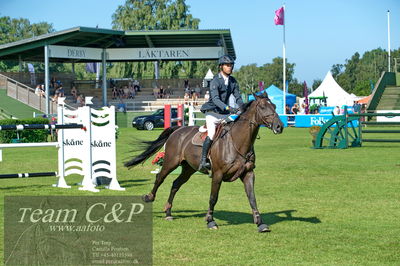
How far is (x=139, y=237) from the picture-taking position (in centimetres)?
830

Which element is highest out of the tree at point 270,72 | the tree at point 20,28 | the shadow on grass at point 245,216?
the tree at point 20,28

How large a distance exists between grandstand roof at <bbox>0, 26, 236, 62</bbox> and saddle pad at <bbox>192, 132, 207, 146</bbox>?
40774mm

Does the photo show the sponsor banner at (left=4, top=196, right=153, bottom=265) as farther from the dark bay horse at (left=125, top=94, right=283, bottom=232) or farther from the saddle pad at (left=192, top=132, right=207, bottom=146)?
the saddle pad at (left=192, top=132, right=207, bottom=146)

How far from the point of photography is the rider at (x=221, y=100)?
9.74 meters

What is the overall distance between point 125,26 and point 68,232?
7755 centimetres

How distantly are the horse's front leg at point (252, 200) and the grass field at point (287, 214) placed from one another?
0.43 ft

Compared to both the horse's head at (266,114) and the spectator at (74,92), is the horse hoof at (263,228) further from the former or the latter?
the spectator at (74,92)

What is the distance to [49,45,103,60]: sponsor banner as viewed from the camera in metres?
Result: 50.5

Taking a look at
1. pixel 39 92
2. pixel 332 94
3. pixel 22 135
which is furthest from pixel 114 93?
pixel 332 94

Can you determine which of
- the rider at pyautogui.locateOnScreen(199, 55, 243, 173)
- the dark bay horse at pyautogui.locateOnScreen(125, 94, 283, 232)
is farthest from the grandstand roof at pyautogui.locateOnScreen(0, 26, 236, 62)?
the dark bay horse at pyautogui.locateOnScreen(125, 94, 283, 232)

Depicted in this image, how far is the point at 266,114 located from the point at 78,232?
318 centimetres

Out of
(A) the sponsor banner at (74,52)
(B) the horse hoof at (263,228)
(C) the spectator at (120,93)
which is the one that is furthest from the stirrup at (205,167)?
(C) the spectator at (120,93)

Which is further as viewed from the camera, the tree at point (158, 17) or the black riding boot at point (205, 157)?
the tree at point (158, 17)

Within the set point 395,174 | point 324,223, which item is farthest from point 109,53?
point 324,223
